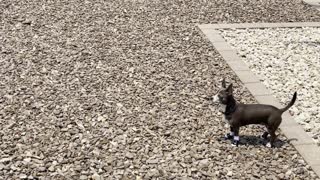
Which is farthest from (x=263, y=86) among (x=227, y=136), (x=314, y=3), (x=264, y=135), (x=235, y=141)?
(x=314, y=3)

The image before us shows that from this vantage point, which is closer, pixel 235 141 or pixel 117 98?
pixel 235 141

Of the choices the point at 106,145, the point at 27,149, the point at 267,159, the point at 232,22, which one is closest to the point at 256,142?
the point at 267,159

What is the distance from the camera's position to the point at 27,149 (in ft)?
19.6

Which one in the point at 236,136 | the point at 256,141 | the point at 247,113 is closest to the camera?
the point at 247,113

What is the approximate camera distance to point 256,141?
648 centimetres

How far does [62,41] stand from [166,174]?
15.8 ft

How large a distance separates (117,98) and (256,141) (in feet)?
7.90

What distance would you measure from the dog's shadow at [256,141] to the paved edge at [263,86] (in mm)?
183

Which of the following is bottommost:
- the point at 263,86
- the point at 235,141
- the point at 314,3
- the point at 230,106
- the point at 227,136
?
the point at 235,141

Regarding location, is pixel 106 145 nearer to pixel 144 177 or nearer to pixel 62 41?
A: pixel 144 177

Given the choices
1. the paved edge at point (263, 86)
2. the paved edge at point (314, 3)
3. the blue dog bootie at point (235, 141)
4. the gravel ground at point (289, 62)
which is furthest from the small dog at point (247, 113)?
the paved edge at point (314, 3)

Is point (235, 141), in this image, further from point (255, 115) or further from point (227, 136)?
point (255, 115)

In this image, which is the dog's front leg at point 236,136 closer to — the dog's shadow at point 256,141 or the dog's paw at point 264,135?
the dog's shadow at point 256,141

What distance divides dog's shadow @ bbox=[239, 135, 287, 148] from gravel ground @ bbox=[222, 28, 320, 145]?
595 mm
